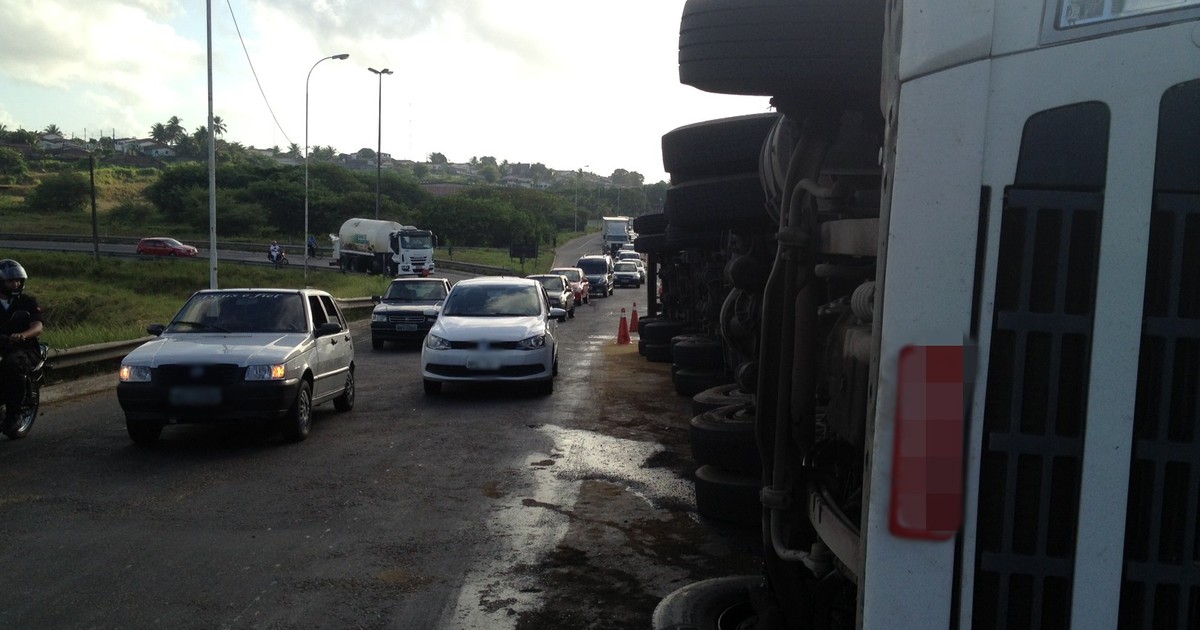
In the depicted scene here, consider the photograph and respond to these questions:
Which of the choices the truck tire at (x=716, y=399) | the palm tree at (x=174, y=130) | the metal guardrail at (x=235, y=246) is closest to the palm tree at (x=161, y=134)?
the palm tree at (x=174, y=130)

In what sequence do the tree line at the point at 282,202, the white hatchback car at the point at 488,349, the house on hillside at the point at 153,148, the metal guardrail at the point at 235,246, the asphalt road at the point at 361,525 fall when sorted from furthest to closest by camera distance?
the house on hillside at the point at 153,148
the tree line at the point at 282,202
the metal guardrail at the point at 235,246
the white hatchback car at the point at 488,349
the asphalt road at the point at 361,525

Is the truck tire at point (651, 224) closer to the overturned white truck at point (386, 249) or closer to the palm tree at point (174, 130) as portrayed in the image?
the overturned white truck at point (386, 249)

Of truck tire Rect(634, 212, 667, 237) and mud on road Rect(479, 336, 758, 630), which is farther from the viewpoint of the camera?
truck tire Rect(634, 212, 667, 237)

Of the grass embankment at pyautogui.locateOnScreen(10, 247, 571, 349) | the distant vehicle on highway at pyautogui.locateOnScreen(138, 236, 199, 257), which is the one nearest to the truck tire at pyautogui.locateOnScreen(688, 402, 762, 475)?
the grass embankment at pyautogui.locateOnScreen(10, 247, 571, 349)

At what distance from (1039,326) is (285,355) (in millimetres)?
8834

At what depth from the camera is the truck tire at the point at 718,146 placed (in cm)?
555

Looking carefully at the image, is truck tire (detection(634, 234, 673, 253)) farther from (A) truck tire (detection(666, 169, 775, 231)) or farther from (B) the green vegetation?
(B) the green vegetation

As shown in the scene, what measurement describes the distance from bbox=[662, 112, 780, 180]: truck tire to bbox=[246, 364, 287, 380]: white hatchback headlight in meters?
5.41

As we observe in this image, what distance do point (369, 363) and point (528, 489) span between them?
11176 millimetres

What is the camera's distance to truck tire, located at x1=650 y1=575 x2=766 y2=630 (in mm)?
4250

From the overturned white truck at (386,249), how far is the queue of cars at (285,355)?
40.8 metres

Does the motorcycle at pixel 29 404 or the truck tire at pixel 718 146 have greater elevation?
the truck tire at pixel 718 146

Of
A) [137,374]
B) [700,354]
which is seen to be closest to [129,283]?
[137,374]

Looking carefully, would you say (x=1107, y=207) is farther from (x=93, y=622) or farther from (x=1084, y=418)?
(x=93, y=622)
